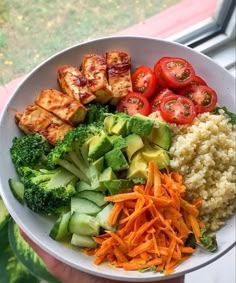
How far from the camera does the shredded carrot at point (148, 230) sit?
1.36 m

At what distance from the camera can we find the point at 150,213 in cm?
138

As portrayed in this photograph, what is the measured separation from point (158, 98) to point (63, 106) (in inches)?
10.5

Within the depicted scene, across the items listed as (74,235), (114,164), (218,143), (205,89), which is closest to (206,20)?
(205,89)

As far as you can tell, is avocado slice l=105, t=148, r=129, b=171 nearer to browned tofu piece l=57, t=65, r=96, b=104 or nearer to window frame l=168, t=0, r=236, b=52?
browned tofu piece l=57, t=65, r=96, b=104

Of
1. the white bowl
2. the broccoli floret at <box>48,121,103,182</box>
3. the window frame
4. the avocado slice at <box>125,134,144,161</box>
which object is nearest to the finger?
the white bowl

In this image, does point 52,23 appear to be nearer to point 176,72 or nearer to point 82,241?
point 176,72

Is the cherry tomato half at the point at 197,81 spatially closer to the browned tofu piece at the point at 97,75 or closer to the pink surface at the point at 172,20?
the browned tofu piece at the point at 97,75

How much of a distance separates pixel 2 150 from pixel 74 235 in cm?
29

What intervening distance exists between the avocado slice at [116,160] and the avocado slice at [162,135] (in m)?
0.10

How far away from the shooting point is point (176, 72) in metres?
1.53

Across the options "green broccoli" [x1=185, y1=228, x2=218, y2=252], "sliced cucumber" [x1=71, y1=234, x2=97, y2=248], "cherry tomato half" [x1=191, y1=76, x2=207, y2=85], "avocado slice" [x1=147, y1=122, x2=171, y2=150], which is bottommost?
"green broccoli" [x1=185, y1=228, x2=218, y2=252]

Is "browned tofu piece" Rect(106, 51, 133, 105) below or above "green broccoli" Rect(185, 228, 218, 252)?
above

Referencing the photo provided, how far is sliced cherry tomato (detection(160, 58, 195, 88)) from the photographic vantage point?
60.1 inches

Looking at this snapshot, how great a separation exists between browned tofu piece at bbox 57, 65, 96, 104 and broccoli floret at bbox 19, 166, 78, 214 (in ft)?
0.69
